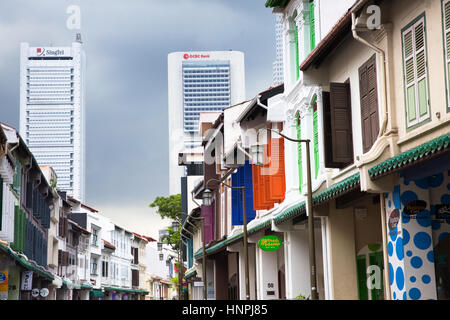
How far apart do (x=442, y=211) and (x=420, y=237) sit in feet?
2.16

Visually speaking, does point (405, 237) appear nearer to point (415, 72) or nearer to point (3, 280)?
point (415, 72)

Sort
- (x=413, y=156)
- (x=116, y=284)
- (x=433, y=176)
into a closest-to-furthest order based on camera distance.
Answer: (x=413, y=156) → (x=433, y=176) → (x=116, y=284)

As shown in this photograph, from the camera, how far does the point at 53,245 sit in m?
59.1

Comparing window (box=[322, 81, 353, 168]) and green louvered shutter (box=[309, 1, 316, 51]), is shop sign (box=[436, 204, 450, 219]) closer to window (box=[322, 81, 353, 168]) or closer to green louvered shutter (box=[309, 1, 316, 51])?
window (box=[322, 81, 353, 168])

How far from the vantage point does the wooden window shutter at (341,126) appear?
1844 cm

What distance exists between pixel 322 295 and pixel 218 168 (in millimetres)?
18531

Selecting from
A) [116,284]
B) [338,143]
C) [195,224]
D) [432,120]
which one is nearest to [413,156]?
[432,120]

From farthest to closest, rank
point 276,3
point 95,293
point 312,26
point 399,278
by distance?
point 95,293 < point 276,3 < point 312,26 < point 399,278

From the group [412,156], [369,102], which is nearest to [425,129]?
[412,156]

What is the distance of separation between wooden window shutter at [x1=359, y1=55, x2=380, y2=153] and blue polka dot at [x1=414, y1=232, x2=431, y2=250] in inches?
110

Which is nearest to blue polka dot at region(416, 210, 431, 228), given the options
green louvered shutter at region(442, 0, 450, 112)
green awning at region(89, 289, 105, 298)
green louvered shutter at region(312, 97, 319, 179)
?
green louvered shutter at region(442, 0, 450, 112)

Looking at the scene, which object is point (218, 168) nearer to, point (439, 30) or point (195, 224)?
point (195, 224)

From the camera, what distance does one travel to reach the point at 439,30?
1305 cm

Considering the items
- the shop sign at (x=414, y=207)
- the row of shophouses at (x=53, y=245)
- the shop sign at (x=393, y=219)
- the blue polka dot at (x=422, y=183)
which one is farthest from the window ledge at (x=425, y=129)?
the row of shophouses at (x=53, y=245)
